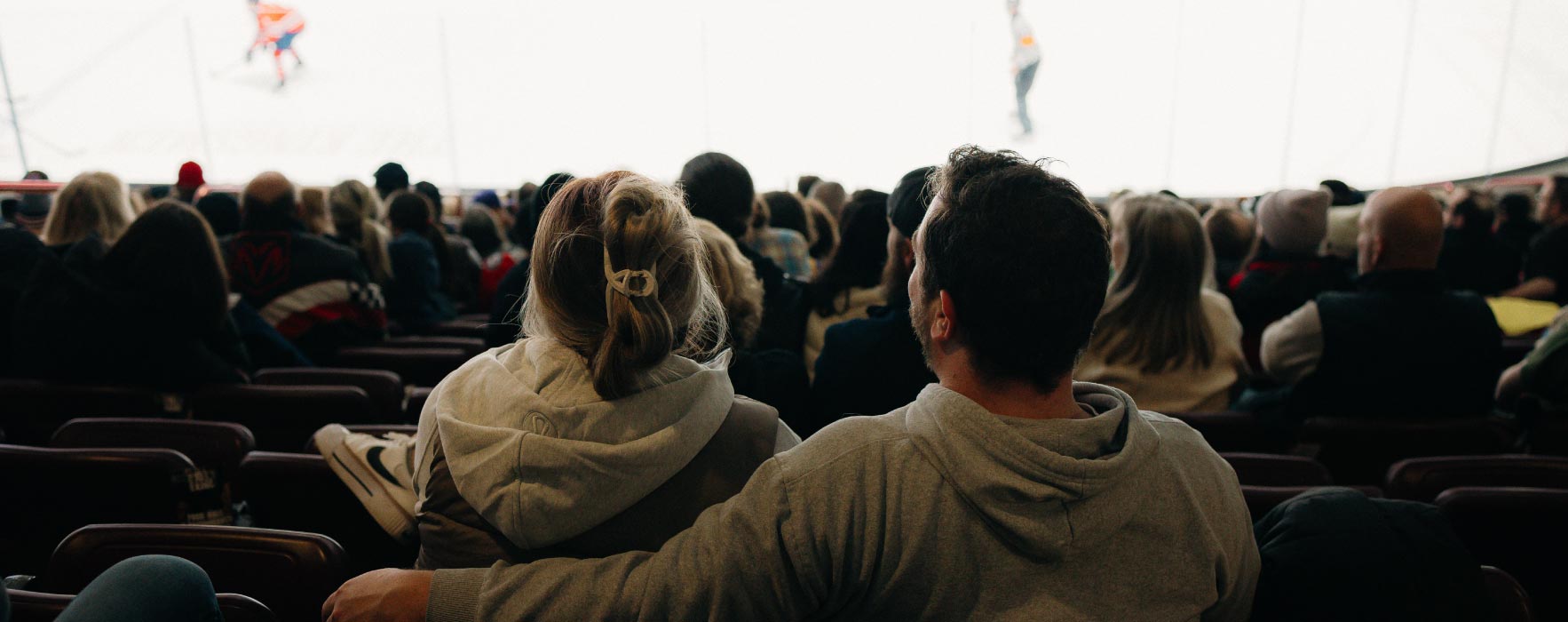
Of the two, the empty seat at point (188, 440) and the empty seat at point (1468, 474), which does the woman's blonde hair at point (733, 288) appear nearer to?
the empty seat at point (188, 440)

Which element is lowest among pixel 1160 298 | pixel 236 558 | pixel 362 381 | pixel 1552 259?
pixel 1552 259

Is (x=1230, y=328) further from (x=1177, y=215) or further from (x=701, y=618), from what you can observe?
(x=701, y=618)

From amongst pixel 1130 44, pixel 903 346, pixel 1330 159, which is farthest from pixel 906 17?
pixel 903 346

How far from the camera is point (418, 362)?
3.00m

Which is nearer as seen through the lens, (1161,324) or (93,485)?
(93,485)

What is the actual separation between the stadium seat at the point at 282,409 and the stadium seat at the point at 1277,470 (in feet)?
6.55

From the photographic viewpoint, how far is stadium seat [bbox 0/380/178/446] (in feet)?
7.33

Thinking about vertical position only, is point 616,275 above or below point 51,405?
above

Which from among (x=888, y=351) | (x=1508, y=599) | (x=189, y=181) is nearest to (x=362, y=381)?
(x=888, y=351)

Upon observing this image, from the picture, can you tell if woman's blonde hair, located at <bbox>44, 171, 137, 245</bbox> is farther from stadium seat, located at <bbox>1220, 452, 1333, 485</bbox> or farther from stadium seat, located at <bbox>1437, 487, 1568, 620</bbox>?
stadium seat, located at <bbox>1437, 487, 1568, 620</bbox>

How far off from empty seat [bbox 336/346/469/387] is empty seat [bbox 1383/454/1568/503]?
2.63 meters

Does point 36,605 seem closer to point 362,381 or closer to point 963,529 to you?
point 963,529

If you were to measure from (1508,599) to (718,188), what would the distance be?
72.3 inches

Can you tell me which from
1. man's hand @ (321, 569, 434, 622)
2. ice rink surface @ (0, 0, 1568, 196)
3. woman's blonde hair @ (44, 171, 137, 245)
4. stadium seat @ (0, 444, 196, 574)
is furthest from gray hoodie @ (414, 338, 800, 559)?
ice rink surface @ (0, 0, 1568, 196)
